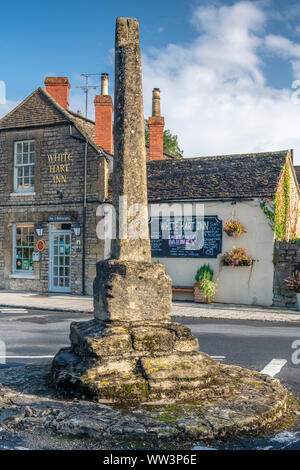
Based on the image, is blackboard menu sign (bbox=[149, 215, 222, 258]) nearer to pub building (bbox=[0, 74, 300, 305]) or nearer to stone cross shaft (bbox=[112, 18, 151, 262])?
pub building (bbox=[0, 74, 300, 305])

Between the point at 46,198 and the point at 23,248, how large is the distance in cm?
225

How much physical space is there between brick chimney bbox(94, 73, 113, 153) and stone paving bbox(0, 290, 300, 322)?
22.6ft

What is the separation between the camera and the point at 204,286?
619 inches

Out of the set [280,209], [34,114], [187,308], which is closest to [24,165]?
[34,114]

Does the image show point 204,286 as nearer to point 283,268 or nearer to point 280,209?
point 283,268

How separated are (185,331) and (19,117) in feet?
53.0

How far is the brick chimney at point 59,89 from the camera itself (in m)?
19.9

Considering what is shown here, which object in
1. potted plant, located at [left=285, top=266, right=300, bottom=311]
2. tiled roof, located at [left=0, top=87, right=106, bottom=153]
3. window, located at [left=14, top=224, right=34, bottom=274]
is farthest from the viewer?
window, located at [left=14, top=224, right=34, bottom=274]

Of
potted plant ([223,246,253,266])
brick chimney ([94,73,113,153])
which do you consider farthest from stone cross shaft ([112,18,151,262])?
brick chimney ([94,73,113,153])

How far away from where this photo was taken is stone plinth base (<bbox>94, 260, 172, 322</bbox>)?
16.5ft

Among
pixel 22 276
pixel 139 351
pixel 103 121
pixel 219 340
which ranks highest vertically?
pixel 103 121

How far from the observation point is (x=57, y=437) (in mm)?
3762
